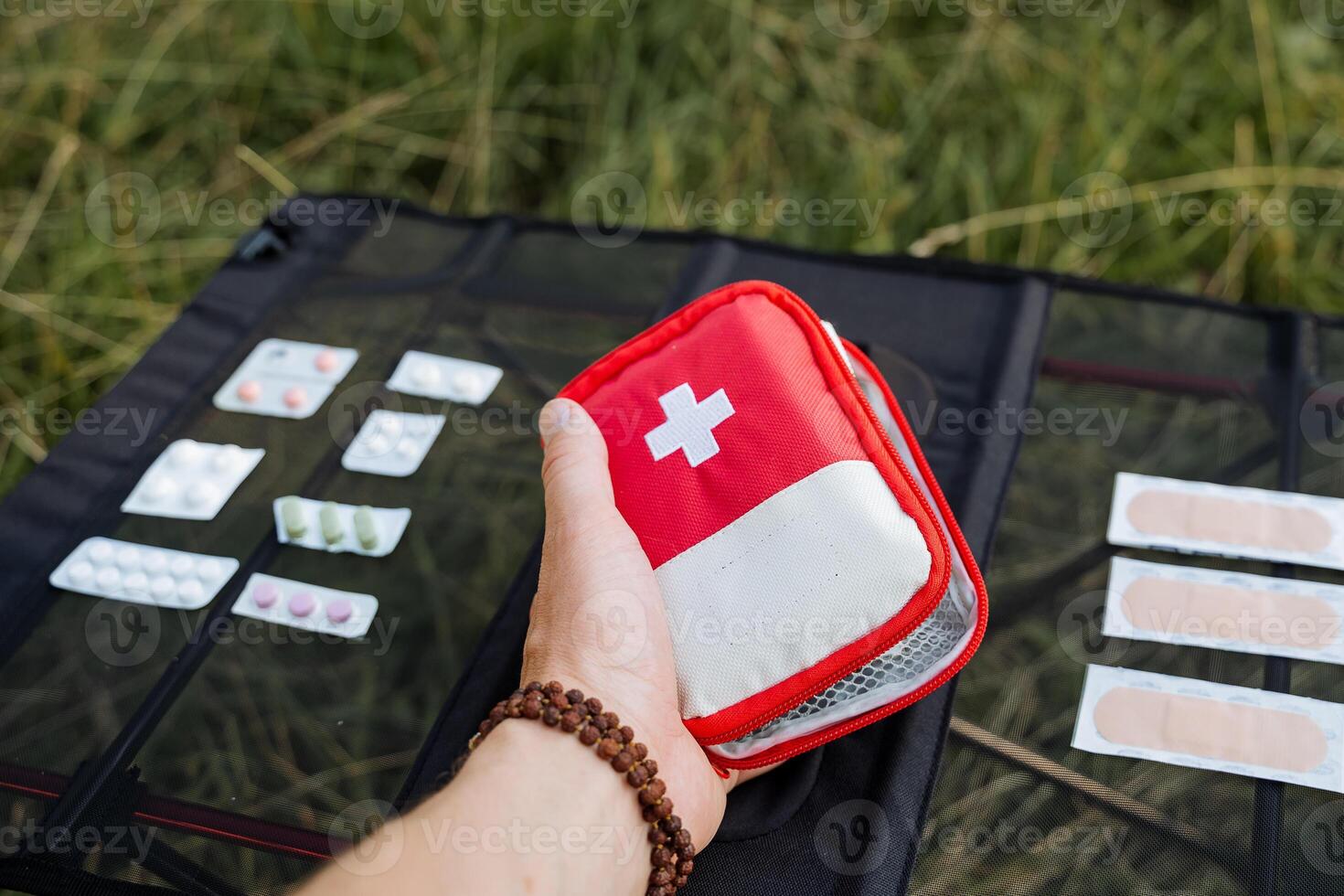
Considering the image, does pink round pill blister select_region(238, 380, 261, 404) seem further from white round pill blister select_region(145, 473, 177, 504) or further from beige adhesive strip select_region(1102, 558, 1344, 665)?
beige adhesive strip select_region(1102, 558, 1344, 665)

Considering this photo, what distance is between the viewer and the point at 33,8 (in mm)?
2199

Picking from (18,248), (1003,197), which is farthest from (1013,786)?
(18,248)

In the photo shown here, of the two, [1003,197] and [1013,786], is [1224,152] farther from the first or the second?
[1013,786]

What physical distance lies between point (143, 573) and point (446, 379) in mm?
419

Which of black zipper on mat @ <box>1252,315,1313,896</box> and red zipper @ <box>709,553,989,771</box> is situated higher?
red zipper @ <box>709,553,989,771</box>

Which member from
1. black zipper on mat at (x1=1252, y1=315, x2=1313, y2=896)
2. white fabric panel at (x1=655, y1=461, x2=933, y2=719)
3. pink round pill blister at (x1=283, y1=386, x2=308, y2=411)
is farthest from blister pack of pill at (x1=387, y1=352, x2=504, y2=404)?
black zipper on mat at (x1=1252, y1=315, x2=1313, y2=896)

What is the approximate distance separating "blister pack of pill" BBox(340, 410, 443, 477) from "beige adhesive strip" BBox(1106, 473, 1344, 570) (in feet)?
2.59

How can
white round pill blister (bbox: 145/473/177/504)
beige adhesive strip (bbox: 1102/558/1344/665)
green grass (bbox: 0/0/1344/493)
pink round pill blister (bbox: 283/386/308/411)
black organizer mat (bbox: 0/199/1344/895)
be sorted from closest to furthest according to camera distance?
1. black organizer mat (bbox: 0/199/1344/895)
2. beige adhesive strip (bbox: 1102/558/1344/665)
3. white round pill blister (bbox: 145/473/177/504)
4. pink round pill blister (bbox: 283/386/308/411)
5. green grass (bbox: 0/0/1344/493)

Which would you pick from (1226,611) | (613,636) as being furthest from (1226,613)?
(613,636)

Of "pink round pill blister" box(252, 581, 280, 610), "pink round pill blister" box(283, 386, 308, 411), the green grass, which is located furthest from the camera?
the green grass

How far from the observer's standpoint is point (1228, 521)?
1169 millimetres

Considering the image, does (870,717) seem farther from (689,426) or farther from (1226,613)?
(1226,613)

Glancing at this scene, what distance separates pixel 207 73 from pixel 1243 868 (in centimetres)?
214

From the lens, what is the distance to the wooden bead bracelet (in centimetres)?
84
